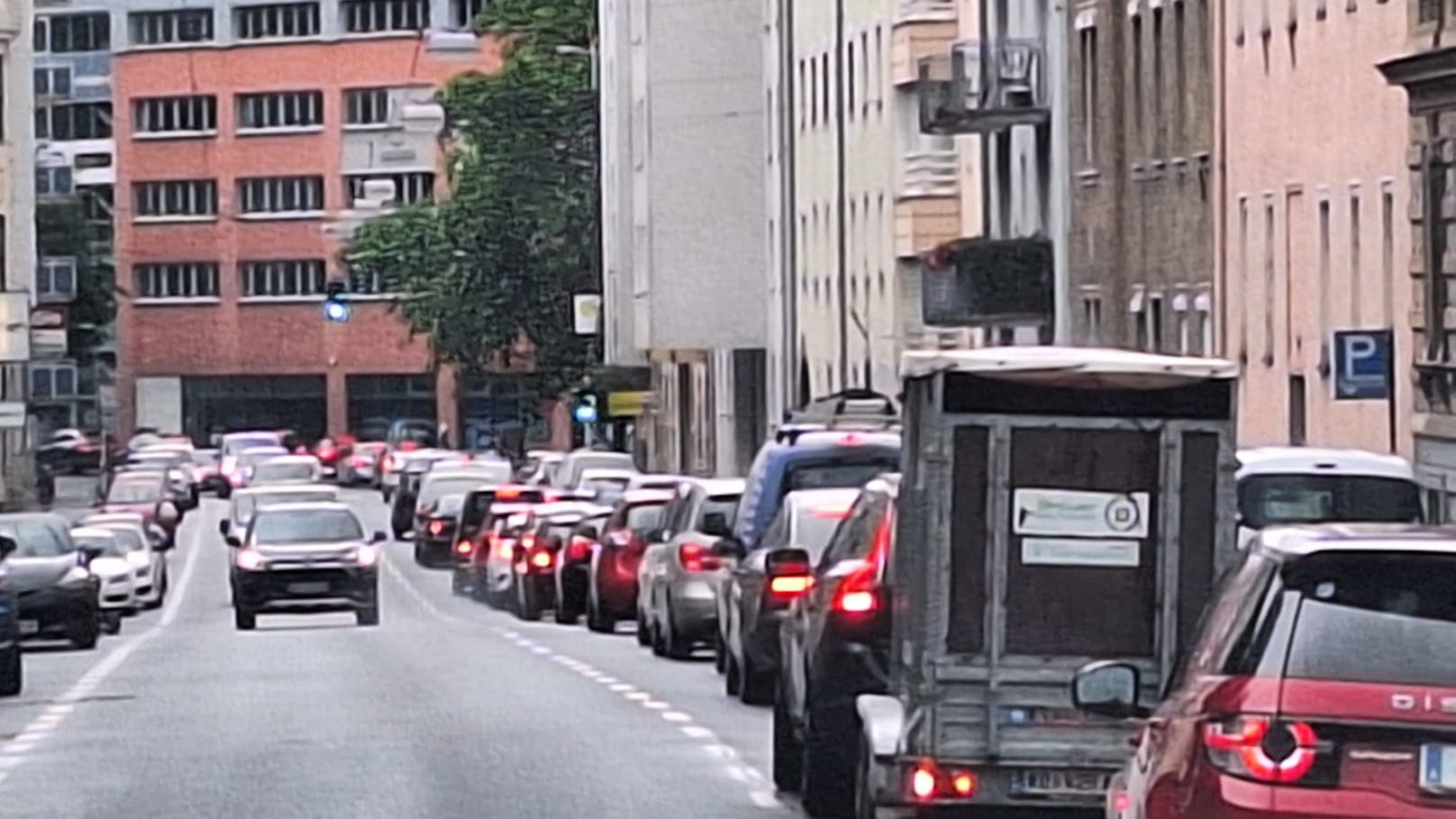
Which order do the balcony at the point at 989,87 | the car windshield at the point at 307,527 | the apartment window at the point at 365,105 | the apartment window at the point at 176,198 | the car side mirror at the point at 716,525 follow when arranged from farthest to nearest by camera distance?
the apartment window at the point at 176,198
the apartment window at the point at 365,105
the balcony at the point at 989,87
the car windshield at the point at 307,527
the car side mirror at the point at 716,525

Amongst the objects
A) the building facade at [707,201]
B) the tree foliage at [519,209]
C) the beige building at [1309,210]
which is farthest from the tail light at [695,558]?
the tree foliage at [519,209]

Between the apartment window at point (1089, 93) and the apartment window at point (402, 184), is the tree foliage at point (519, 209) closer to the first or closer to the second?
the apartment window at point (402, 184)

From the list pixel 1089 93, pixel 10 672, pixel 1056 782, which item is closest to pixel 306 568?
pixel 1089 93

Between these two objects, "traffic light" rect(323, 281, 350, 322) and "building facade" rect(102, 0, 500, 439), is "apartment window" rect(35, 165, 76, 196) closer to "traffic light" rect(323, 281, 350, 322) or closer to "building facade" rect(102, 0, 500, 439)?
"building facade" rect(102, 0, 500, 439)

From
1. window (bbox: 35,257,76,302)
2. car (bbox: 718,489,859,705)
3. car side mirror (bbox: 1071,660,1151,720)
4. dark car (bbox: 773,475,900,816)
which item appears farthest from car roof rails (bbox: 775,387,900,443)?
window (bbox: 35,257,76,302)

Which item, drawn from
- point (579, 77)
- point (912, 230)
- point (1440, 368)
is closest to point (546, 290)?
point (579, 77)

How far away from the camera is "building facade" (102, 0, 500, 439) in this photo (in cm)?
15700

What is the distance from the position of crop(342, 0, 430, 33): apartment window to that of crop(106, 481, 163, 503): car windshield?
63416mm

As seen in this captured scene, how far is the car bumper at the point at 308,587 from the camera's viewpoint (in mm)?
52625

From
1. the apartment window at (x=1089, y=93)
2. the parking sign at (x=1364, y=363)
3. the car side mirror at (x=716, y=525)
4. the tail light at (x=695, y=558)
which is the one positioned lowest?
the tail light at (x=695, y=558)

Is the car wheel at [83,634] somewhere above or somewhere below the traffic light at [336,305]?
below

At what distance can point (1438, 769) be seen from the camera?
441 inches

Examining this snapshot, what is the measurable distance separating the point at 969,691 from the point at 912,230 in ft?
176

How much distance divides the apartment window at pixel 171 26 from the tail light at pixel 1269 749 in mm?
152358
